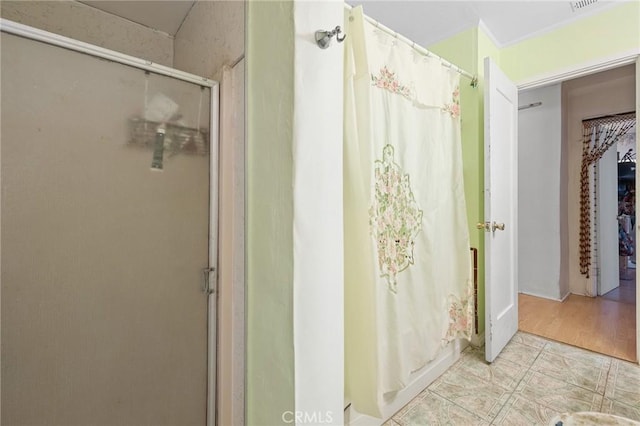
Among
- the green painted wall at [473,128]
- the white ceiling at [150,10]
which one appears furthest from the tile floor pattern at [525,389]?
the white ceiling at [150,10]

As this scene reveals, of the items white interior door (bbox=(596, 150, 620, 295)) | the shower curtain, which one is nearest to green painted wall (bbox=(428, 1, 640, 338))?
the shower curtain

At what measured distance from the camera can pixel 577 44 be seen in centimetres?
185

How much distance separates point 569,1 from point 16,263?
305 centimetres

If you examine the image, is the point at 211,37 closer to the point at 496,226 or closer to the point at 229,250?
the point at 229,250

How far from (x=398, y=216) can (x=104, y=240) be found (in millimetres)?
1207

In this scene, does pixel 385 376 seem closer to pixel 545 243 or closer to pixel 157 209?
pixel 157 209

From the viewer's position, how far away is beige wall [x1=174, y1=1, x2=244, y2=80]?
43.9 inches

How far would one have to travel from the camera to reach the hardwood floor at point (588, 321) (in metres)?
1.94

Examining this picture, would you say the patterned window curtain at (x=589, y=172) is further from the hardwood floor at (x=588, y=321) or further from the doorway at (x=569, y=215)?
the hardwood floor at (x=588, y=321)

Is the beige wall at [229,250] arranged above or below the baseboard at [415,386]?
above

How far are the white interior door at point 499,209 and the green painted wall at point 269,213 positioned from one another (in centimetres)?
151

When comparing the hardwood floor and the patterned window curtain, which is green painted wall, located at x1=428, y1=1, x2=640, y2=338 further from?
the patterned window curtain

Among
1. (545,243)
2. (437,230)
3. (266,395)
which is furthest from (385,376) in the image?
(545,243)

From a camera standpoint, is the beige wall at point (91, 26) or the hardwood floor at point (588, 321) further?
the hardwood floor at point (588, 321)
